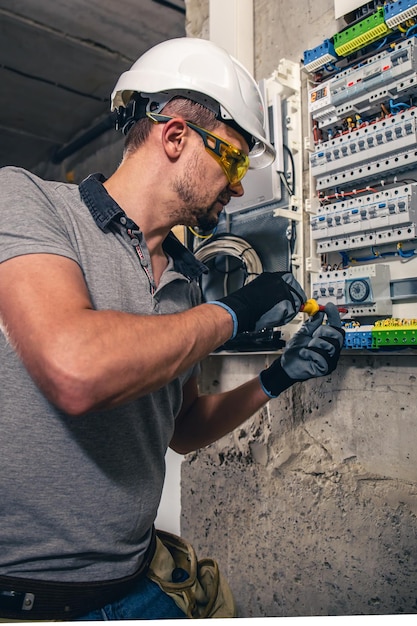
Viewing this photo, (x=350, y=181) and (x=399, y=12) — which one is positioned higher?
(x=399, y=12)

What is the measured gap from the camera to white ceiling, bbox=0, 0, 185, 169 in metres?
2.87

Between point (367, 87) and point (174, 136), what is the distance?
608 millimetres

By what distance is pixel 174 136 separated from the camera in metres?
1.24

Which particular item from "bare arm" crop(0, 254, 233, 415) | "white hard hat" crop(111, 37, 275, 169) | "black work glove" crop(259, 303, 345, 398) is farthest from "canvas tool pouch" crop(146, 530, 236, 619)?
"white hard hat" crop(111, 37, 275, 169)

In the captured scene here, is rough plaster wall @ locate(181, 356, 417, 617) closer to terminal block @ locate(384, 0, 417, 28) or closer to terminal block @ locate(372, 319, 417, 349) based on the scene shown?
terminal block @ locate(372, 319, 417, 349)

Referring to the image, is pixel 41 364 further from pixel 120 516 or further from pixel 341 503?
pixel 341 503

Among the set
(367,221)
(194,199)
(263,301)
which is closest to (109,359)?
(263,301)

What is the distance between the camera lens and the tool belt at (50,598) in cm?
99

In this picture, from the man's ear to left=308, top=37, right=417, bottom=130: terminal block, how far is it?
57cm

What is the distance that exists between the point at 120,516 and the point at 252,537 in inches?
33.0

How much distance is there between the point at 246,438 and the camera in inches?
72.6

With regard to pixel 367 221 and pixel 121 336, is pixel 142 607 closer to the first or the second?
pixel 121 336

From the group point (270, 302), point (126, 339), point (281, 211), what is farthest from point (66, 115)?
point (126, 339)


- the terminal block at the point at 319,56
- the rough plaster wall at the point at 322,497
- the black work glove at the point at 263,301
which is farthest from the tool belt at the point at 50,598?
the terminal block at the point at 319,56
